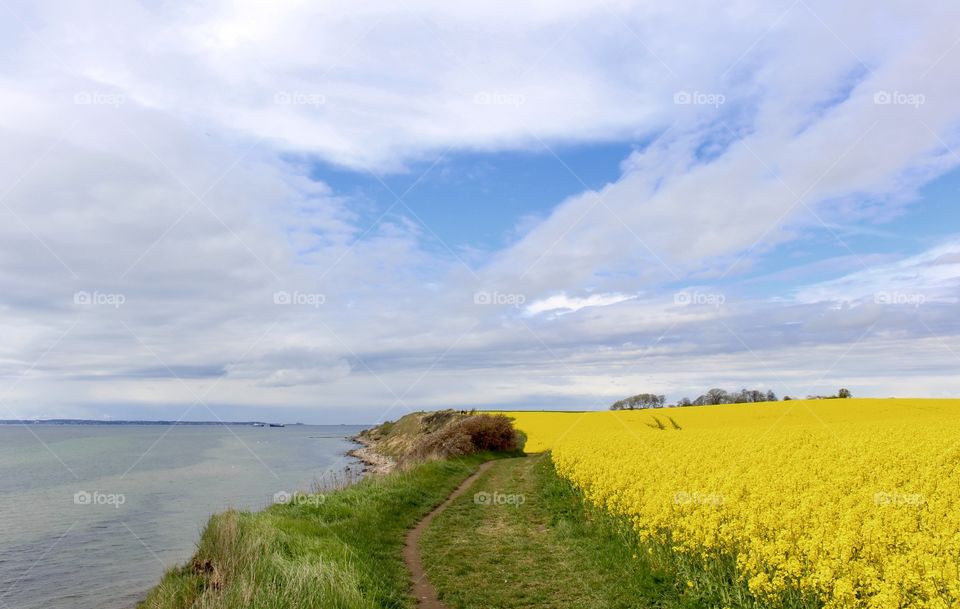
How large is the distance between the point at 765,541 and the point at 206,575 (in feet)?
31.9

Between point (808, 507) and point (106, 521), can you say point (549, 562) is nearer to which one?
point (808, 507)

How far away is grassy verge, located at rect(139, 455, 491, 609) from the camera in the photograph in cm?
829

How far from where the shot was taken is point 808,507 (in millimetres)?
9195

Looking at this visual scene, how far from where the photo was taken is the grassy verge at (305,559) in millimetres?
8289

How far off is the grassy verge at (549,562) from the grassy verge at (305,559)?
0.97 m

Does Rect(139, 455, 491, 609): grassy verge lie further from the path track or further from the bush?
the bush

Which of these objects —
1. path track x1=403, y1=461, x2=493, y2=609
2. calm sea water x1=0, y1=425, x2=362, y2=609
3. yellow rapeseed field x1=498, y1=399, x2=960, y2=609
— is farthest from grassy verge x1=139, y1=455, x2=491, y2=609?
yellow rapeseed field x1=498, y1=399, x2=960, y2=609

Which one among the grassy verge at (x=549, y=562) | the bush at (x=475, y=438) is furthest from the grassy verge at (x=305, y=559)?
the bush at (x=475, y=438)

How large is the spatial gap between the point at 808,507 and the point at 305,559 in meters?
7.99

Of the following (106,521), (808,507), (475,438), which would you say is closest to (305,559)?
A: (808,507)

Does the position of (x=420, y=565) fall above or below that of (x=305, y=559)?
below

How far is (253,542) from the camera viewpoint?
11031mm

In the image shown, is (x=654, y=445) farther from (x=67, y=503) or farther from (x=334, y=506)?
(x=67, y=503)

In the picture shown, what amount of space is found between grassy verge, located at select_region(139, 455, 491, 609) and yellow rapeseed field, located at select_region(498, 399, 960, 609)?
4693mm
